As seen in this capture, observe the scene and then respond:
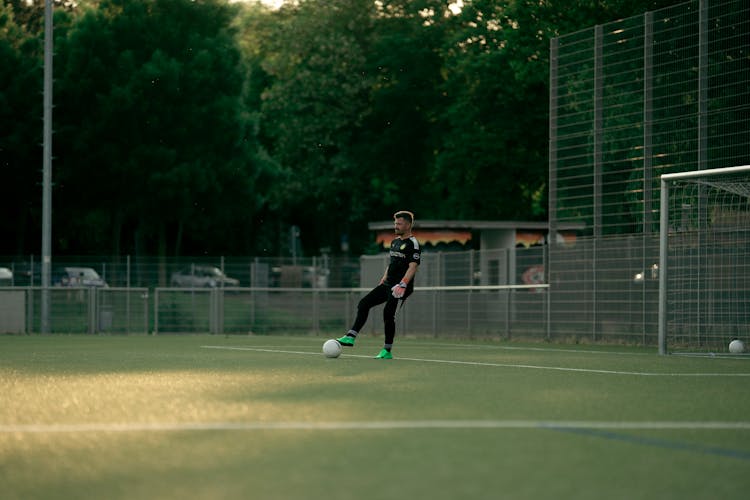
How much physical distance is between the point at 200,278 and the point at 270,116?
2073 cm

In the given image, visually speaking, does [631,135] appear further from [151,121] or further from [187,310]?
[151,121]

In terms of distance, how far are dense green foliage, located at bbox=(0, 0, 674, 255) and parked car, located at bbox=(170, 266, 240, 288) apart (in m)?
7.68

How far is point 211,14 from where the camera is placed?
154 feet

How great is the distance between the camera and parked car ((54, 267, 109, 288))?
3409 centimetres

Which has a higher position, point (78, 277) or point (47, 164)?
point (47, 164)

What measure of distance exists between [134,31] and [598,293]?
27274 mm

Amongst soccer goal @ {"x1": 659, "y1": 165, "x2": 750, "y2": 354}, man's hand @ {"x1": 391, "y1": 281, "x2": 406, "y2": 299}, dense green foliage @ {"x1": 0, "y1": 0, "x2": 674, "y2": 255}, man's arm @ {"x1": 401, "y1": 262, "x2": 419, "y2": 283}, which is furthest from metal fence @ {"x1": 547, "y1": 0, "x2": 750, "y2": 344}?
dense green foliage @ {"x1": 0, "y1": 0, "x2": 674, "y2": 255}

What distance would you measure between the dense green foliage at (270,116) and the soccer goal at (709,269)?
15460 millimetres

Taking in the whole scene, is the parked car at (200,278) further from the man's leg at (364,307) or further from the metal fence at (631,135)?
the man's leg at (364,307)

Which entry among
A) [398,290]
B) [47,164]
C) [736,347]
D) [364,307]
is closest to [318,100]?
[47,164]

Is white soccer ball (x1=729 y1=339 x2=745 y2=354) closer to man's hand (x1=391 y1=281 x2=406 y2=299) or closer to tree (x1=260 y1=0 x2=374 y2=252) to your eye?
man's hand (x1=391 y1=281 x2=406 y2=299)

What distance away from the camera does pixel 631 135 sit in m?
21.8

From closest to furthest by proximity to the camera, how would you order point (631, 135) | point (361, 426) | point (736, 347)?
1. point (361, 426)
2. point (736, 347)
3. point (631, 135)

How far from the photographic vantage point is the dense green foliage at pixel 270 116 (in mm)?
43938
